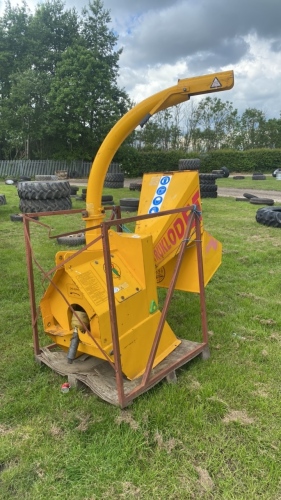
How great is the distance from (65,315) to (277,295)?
2.75 metres

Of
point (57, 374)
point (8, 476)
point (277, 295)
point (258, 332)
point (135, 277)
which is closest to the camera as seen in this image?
point (8, 476)

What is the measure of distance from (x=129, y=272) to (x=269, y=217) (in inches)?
251

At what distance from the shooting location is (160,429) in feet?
7.01

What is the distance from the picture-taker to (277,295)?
427cm

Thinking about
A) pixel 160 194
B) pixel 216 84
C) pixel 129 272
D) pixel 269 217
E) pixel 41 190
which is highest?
pixel 216 84

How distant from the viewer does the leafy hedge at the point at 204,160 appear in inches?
1065

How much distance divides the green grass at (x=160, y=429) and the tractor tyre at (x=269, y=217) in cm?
483

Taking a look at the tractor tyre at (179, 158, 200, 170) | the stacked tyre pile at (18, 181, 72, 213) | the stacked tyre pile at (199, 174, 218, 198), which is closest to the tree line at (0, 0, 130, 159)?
the tractor tyre at (179, 158, 200, 170)

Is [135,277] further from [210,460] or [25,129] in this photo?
[25,129]

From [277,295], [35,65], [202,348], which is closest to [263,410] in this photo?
[202,348]

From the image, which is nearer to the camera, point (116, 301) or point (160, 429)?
point (160, 429)

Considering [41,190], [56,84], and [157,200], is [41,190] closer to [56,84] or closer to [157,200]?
[157,200]

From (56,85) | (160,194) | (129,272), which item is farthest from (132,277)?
(56,85)

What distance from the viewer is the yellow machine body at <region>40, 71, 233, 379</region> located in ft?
7.66
